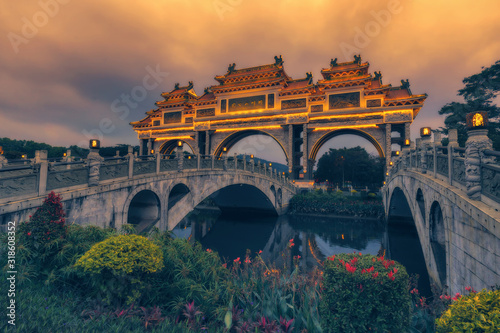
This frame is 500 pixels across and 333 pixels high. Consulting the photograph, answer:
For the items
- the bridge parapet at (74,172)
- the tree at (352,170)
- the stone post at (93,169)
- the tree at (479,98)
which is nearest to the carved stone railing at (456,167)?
the bridge parapet at (74,172)

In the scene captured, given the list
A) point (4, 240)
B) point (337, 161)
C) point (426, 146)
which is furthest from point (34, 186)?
point (337, 161)

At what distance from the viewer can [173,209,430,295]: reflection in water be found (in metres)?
13.7

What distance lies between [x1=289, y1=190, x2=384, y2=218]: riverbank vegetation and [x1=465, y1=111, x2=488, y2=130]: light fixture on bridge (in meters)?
19.2

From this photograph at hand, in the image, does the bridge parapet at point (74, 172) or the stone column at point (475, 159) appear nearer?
the stone column at point (475, 159)

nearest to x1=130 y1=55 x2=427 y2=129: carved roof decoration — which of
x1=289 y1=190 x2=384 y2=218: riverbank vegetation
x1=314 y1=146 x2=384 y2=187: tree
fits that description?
x1=289 y1=190 x2=384 y2=218: riverbank vegetation

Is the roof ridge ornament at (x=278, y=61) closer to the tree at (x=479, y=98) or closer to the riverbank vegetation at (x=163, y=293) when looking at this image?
the tree at (x=479, y=98)

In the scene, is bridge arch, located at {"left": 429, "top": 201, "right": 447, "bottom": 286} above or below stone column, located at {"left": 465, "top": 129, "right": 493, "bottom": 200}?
below

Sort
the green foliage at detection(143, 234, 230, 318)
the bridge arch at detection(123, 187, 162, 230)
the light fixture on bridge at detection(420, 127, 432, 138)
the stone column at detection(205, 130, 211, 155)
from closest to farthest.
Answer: the green foliage at detection(143, 234, 230, 318)
the light fixture on bridge at detection(420, 127, 432, 138)
the bridge arch at detection(123, 187, 162, 230)
the stone column at detection(205, 130, 211, 155)

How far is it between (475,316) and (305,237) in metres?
15.8

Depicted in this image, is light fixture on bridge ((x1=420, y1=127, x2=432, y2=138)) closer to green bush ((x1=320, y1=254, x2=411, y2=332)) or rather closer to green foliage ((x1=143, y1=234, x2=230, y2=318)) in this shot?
green bush ((x1=320, y1=254, x2=411, y2=332))

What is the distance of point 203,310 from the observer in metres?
4.63

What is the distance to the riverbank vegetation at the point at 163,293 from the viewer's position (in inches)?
131

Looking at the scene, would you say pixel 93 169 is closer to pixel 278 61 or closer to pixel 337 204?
pixel 337 204

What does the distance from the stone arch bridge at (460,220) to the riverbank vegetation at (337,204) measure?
533 inches
